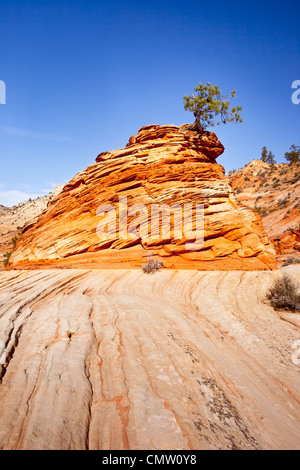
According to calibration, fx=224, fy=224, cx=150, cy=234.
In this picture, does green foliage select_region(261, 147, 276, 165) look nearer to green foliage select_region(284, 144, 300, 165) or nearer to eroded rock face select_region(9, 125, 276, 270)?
green foliage select_region(284, 144, 300, 165)

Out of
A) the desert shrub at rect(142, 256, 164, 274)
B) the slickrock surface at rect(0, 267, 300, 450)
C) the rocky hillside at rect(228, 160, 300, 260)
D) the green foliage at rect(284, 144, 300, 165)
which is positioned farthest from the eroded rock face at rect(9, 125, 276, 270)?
the green foliage at rect(284, 144, 300, 165)

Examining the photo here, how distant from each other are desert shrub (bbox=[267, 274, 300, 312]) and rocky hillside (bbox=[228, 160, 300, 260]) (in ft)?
29.4

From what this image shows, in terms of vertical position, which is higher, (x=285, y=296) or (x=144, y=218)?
(x=144, y=218)

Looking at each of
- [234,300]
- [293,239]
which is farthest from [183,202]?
[293,239]

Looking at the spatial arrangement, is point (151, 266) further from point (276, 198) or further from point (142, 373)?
point (276, 198)

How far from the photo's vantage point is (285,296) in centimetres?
754

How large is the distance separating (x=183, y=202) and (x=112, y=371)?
10299 millimetres

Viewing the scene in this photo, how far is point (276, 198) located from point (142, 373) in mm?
39437

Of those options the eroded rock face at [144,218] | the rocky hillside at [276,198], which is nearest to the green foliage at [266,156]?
the rocky hillside at [276,198]

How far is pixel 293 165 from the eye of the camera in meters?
50.4

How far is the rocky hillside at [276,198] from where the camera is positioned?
849 inches

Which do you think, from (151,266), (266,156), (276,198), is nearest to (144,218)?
(151,266)
